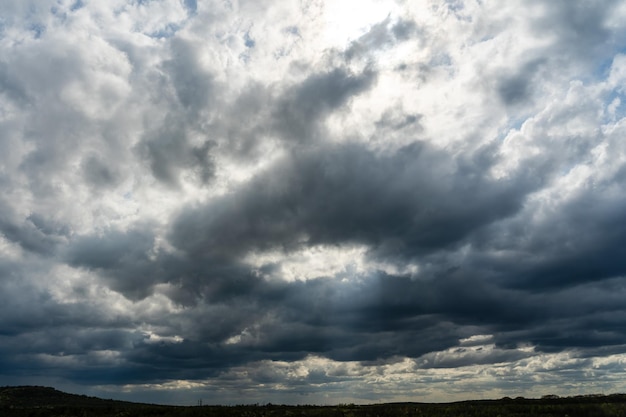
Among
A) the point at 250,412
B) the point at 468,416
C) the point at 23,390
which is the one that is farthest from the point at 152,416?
the point at 23,390

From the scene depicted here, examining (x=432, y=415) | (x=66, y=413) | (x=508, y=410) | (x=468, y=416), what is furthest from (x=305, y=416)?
(x=66, y=413)

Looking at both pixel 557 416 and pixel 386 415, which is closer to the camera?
pixel 557 416

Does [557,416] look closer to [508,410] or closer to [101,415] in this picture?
[508,410]

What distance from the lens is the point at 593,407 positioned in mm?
71375

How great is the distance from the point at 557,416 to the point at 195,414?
5502 centimetres

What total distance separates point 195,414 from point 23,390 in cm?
10956

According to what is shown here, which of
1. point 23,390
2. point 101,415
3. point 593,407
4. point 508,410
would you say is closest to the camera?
point 593,407

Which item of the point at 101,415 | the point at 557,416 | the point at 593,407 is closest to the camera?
the point at 557,416

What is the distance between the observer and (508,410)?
76.2 meters

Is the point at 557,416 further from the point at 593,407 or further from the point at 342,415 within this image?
the point at 342,415

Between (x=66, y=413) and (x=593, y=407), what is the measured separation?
288ft

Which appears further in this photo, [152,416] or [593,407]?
[152,416]

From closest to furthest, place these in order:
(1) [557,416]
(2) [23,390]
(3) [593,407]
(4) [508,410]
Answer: (1) [557,416]
(3) [593,407]
(4) [508,410]
(2) [23,390]

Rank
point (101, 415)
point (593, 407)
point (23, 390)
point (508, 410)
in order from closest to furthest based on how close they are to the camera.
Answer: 1. point (593, 407)
2. point (508, 410)
3. point (101, 415)
4. point (23, 390)
